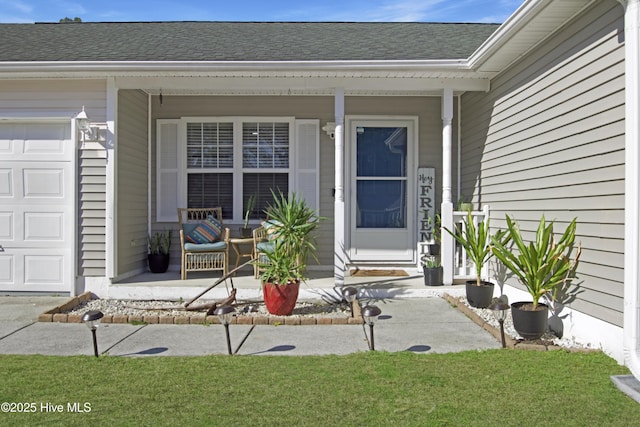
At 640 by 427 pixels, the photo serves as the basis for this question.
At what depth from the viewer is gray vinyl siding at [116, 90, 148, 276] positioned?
19.8 ft

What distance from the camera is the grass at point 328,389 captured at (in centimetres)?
265

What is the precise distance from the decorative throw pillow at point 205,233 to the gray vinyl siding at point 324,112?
412 mm

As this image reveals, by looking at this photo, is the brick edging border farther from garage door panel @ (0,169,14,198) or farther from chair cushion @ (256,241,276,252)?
garage door panel @ (0,169,14,198)

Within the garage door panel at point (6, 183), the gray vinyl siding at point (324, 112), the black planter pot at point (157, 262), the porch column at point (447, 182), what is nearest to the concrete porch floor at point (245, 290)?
the porch column at point (447, 182)

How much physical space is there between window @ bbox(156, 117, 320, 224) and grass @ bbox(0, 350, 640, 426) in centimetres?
368

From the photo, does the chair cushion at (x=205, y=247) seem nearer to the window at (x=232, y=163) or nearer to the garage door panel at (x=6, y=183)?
the window at (x=232, y=163)

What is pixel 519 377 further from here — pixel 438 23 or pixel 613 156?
pixel 438 23

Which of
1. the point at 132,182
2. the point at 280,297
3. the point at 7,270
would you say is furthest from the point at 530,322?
the point at 7,270

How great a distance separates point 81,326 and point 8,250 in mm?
1949

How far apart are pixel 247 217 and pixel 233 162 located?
0.86 meters

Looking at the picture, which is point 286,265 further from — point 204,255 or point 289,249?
point 204,255

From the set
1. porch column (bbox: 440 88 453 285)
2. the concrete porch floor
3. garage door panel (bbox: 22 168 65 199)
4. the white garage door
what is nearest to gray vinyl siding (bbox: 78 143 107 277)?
the white garage door

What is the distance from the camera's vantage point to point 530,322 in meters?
3.90

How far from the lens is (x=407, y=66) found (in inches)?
217
